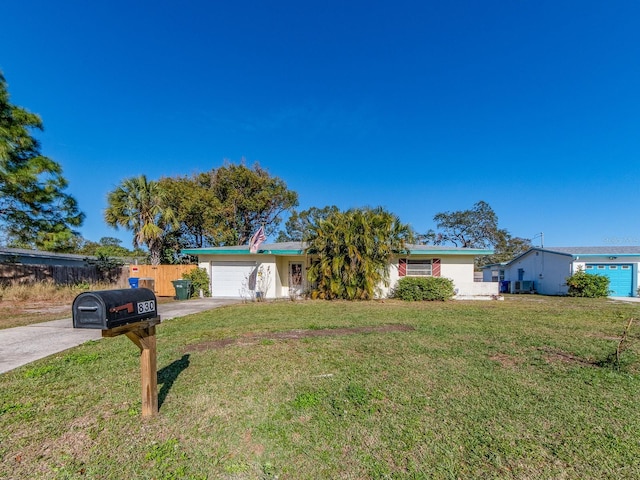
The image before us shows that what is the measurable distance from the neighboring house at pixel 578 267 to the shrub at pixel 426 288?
364 inches

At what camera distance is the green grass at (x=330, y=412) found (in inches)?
91.0

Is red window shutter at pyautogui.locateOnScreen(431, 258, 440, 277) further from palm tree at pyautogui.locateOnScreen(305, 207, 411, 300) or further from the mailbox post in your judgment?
the mailbox post

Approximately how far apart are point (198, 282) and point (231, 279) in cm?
162

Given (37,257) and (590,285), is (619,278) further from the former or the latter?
(37,257)

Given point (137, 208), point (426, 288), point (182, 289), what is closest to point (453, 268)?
point (426, 288)

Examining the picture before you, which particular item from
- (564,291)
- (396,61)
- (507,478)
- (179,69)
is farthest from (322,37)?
(564,291)

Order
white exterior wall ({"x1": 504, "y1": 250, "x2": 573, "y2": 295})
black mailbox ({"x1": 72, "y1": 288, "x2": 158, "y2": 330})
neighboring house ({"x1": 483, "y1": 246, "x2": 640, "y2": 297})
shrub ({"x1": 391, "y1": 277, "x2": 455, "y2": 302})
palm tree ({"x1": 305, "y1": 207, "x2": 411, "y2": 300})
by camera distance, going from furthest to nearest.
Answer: white exterior wall ({"x1": 504, "y1": 250, "x2": 573, "y2": 295}) < neighboring house ({"x1": 483, "y1": 246, "x2": 640, "y2": 297}) < shrub ({"x1": 391, "y1": 277, "x2": 455, "y2": 302}) < palm tree ({"x1": 305, "y1": 207, "x2": 411, "y2": 300}) < black mailbox ({"x1": 72, "y1": 288, "x2": 158, "y2": 330})

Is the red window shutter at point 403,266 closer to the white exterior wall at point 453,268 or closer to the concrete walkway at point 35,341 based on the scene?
the white exterior wall at point 453,268

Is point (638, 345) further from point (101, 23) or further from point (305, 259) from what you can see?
point (101, 23)

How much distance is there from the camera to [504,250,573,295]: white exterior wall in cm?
1800

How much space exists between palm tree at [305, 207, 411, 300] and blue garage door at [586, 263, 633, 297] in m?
13.2

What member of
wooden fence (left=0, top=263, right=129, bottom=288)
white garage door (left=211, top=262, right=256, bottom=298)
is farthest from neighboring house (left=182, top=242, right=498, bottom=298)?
wooden fence (left=0, top=263, right=129, bottom=288)

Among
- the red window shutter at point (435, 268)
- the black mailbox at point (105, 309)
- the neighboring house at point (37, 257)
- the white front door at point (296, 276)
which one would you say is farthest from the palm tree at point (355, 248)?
the neighboring house at point (37, 257)

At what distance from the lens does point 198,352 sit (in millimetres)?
5121
